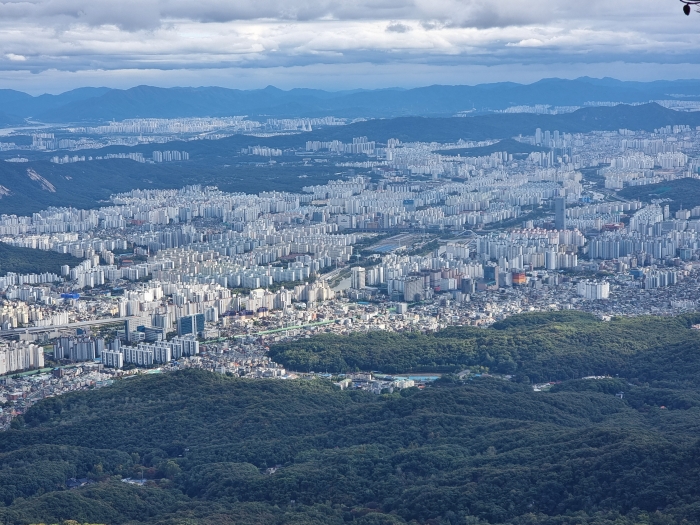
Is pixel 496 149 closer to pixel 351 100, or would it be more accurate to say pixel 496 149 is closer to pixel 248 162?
pixel 248 162

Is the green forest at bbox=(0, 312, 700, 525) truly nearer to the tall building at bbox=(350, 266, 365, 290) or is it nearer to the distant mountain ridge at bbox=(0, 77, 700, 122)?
the tall building at bbox=(350, 266, 365, 290)

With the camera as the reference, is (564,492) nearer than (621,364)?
Yes

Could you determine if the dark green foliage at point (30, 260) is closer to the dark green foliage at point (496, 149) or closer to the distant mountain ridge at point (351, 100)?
the dark green foliage at point (496, 149)

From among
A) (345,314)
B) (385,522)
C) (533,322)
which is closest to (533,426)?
(385,522)

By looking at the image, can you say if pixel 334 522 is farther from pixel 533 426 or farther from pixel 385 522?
pixel 533 426

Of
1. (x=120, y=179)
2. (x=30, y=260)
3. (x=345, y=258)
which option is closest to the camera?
(x=30, y=260)

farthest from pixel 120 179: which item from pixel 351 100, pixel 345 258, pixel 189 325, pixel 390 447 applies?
pixel 351 100
